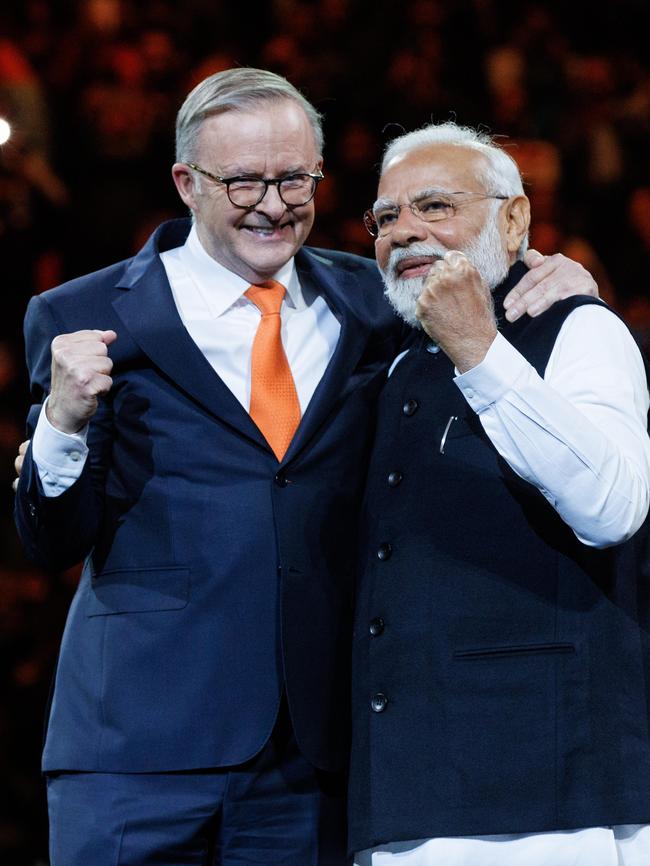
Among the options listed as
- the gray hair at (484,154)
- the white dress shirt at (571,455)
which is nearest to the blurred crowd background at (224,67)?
the gray hair at (484,154)

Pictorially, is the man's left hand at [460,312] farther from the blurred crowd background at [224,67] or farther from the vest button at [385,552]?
the blurred crowd background at [224,67]

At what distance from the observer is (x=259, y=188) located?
2.20m

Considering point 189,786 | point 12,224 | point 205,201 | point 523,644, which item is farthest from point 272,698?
point 12,224

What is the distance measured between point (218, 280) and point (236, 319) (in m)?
0.08

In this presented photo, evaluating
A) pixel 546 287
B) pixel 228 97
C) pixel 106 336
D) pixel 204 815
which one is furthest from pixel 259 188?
pixel 204 815

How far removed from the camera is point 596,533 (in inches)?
68.4

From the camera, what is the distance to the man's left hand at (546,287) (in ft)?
6.61

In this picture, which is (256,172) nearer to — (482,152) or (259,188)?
(259,188)

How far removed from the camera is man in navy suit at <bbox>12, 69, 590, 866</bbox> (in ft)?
6.52

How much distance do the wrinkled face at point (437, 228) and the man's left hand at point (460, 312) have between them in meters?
0.39

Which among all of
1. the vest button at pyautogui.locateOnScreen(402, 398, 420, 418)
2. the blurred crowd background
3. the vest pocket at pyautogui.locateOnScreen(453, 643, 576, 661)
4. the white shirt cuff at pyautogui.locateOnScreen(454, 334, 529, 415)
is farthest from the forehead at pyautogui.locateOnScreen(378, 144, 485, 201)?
the blurred crowd background

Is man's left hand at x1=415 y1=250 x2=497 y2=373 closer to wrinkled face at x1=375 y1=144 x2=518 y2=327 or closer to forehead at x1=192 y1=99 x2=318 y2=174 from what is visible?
wrinkled face at x1=375 y1=144 x2=518 y2=327

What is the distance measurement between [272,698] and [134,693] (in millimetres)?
209

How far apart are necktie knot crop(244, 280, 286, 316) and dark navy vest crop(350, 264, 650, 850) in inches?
15.0
